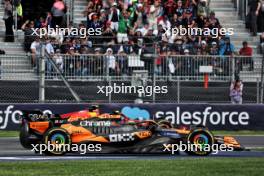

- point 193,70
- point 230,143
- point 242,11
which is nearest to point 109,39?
point 193,70

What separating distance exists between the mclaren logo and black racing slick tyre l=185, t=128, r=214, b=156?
117 centimetres

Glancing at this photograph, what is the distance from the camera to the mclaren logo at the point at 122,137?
61.3 feet

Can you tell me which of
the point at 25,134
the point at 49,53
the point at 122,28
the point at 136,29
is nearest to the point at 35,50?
the point at 49,53

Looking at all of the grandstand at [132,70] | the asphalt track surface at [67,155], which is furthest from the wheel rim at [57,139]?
the grandstand at [132,70]

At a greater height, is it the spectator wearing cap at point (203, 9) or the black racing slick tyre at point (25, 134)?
the spectator wearing cap at point (203, 9)

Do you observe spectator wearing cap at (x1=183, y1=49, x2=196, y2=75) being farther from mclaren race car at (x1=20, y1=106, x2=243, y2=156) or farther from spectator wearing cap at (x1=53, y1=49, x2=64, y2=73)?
mclaren race car at (x1=20, y1=106, x2=243, y2=156)

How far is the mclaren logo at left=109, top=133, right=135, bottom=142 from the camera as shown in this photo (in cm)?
1869

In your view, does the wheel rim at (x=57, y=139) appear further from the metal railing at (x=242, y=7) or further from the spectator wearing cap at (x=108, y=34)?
the metal railing at (x=242, y=7)

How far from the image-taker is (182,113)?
25969 millimetres

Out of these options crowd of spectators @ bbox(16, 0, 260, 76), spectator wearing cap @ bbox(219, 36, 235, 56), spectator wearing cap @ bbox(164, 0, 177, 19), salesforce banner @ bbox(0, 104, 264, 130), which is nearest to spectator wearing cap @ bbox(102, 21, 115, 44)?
crowd of spectators @ bbox(16, 0, 260, 76)

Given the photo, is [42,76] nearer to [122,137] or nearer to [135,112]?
[135,112]

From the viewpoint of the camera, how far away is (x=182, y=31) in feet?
93.6

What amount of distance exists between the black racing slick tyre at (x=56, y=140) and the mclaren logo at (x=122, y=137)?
884 mm

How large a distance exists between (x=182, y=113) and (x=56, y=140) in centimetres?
804
